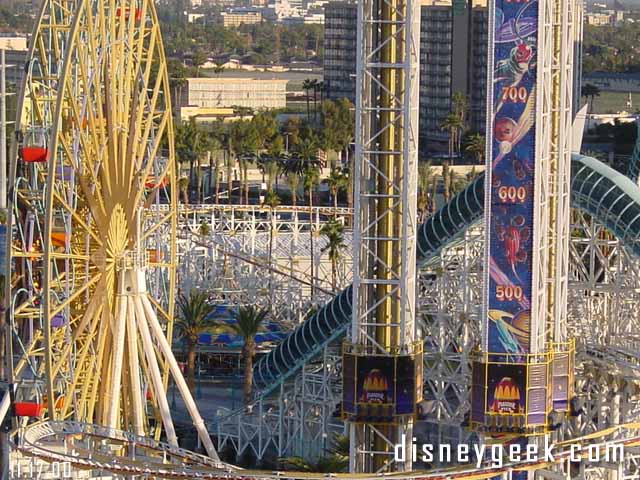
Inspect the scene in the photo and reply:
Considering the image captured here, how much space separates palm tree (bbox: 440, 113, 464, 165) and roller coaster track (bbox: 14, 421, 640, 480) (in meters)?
96.6

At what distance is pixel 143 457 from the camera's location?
178 feet

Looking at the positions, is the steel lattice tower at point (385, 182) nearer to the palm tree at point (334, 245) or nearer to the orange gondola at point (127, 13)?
the orange gondola at point (127, 13)

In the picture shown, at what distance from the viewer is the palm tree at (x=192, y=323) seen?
81438 mm

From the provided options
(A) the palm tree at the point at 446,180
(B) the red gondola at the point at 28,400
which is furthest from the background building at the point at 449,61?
(B) the red gondola at the point at 28,400

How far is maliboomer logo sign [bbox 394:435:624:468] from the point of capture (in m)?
56.0

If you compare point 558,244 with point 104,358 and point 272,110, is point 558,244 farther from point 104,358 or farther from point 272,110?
point 272,110

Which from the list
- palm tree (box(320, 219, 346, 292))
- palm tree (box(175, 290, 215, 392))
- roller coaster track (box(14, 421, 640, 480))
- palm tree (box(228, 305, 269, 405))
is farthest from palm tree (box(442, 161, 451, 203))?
roller coaster track (box(14, 421, 640, 480))

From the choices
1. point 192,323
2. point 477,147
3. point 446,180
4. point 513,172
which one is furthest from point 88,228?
point 477,147

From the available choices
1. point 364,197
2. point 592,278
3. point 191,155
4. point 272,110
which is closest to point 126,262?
point 364,197

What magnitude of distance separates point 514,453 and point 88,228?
11.4 meters

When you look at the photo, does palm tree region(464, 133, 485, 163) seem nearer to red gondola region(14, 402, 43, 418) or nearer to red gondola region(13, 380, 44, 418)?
red gondola region(13, 380, 44, 418)

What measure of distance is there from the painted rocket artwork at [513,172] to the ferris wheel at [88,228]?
26.1 feet

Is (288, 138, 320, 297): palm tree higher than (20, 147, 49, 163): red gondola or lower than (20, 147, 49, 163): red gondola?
lower

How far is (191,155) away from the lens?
143500 mm
